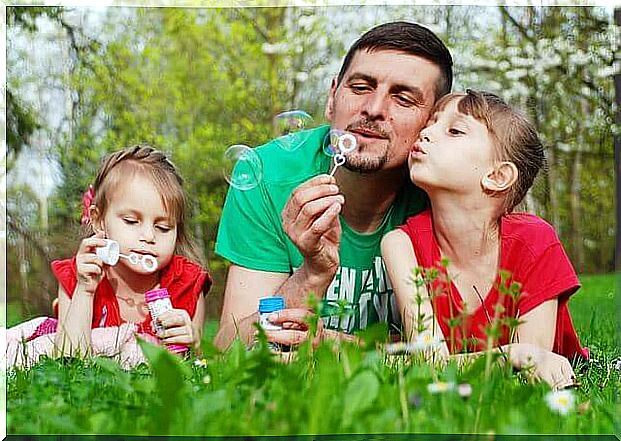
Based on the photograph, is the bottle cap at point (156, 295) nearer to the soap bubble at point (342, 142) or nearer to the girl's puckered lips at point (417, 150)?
the soap bubble at point (342, 142)

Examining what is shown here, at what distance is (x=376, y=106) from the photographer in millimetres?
2258

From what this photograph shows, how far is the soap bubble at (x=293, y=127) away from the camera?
7.47 ft

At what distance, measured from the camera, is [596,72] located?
4.51m

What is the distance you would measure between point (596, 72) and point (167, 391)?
3830 mm

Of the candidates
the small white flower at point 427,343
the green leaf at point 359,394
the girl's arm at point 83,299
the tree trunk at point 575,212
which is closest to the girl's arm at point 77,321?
the girl's arm at point 83,299

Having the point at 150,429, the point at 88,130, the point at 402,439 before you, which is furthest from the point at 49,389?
the point at 88,130

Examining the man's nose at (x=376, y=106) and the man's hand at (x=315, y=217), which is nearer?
the man's hand at (x=315, y=217)

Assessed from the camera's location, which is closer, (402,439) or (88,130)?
(402,439)

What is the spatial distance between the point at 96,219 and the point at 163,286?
27 centimetres

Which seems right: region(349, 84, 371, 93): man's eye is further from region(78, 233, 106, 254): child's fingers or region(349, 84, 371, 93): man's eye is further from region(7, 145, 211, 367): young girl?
region(78, 233, 106, 254): child's fingers

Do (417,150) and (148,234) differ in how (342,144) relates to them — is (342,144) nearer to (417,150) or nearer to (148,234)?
(417,150)

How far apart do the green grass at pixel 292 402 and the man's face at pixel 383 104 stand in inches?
32.2

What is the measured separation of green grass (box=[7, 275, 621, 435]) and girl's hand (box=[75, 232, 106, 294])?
787 millimetres

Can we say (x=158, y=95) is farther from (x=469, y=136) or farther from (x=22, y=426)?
(x=22, y=426)
